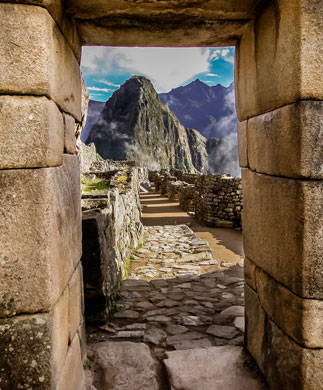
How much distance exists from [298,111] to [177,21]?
1172mm

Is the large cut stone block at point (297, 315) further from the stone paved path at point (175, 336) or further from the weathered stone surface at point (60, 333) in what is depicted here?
the weathered stone surface at point (60, 333)

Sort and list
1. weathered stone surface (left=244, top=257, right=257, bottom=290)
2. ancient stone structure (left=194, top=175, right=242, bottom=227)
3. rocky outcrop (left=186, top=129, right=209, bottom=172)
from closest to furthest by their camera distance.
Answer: weathered stone surface (left=244, top=257, right=257, bottom=290)
ancient stone structure (left=194, top=175, right=242, bottom=227)
rocky outcrop (left=186, top=129, right=209, bottom=172)

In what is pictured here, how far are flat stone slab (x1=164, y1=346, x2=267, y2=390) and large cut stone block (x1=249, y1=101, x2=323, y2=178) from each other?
152 centimetres

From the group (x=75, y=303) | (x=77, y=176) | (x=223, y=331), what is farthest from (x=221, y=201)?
(x=75, y=303)

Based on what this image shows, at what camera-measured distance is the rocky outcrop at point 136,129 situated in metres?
82.1

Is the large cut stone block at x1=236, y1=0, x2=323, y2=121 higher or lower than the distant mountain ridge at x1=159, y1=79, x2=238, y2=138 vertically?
lower

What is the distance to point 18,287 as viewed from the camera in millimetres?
1570

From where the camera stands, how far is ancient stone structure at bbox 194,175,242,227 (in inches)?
479

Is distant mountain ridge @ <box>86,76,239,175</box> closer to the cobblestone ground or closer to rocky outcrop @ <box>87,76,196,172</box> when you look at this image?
rocky outcrop @ <box>87,76,196,172</box>

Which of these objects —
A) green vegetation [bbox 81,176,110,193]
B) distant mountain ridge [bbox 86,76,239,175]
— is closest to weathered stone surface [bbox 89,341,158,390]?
green vegetation [bbox 81,176,110,193]

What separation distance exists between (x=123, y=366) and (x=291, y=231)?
172cm

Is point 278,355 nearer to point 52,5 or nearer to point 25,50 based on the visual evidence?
point 25,50

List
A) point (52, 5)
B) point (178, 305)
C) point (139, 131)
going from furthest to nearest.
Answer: point (139, 131) < point (178, 305) < point (52, 5)

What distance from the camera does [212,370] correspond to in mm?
2434
